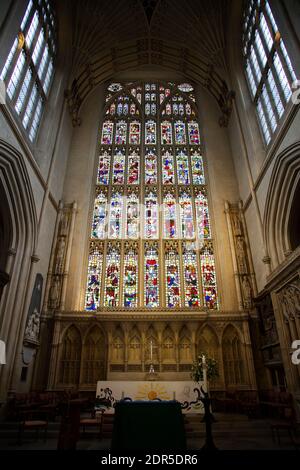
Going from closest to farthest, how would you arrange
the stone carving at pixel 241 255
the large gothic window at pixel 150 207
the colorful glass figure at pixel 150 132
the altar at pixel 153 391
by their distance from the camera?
the altar at pixel 153 391, the stone carving at pixel 241 255, the large gothic window at pixel 150 207, the colorful glass figure at pixel 150 132

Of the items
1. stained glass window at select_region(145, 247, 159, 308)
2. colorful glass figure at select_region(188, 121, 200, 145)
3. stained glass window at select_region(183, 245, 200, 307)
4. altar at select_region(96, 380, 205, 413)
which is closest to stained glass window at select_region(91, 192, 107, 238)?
stained glass window at select_region(145, 247, 159, 308)

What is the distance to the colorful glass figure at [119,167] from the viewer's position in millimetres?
14859

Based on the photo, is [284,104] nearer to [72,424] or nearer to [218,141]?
[218,141]

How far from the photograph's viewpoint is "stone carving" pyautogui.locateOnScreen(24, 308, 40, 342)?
9453 millimetres

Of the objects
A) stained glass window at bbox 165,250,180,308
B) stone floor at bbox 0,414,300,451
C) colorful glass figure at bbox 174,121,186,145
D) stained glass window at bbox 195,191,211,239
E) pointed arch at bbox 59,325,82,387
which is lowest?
stone floor at bbox 0,414,300,451

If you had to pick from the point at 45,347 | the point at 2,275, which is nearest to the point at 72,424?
the point at 2,275

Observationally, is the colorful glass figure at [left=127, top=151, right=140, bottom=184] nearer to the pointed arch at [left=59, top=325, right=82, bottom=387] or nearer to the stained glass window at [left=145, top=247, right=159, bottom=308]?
the stained glass window at [left=145, top=247, right=159, bottom=308]

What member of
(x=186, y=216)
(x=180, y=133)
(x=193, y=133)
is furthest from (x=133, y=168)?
(x=193, y=133)

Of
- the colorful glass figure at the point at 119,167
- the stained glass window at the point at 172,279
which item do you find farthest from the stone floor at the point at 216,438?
the colorful glass figure at the point at 119,167

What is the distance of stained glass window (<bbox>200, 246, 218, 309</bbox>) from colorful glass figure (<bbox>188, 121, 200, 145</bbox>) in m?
6.31

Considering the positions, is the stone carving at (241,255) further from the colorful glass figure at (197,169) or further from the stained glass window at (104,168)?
the stained glass window at (104,168)

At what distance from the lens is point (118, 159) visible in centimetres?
1549

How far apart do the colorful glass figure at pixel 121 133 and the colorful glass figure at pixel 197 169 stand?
12.8ft

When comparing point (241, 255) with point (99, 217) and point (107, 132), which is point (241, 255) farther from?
point (107, 132)
